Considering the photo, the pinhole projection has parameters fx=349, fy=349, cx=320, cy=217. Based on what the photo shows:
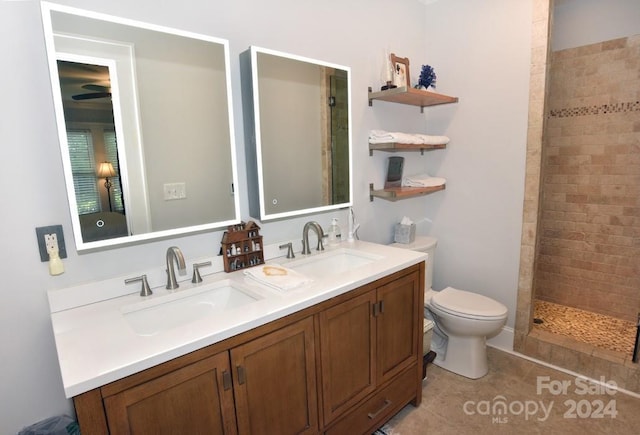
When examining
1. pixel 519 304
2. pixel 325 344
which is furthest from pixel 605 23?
pixel 325 344

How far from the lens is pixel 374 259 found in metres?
1.83

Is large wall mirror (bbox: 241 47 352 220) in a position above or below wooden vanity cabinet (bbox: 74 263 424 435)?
above

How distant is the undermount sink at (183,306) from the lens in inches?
51.8

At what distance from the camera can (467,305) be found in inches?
86.2

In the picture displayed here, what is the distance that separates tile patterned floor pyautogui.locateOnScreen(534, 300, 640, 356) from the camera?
2.39 meters

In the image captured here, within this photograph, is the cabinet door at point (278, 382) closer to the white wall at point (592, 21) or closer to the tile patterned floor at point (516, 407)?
the tile patterned floor at point (516, 407)

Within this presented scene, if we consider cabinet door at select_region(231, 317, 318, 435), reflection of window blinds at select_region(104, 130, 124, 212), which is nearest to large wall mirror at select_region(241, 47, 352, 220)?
reflection of window blinds at select_region(104, 130, 124, 212)

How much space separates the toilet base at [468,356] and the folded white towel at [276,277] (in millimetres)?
1332

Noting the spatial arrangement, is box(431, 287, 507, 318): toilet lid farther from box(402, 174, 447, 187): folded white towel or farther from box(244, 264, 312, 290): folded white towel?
box(244, 264, 312, 290): folded white towel

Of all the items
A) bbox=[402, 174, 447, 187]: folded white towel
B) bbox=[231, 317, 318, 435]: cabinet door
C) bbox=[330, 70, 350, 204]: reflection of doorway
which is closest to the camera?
bbox=[231, 317, 318, 435]: cabinet door

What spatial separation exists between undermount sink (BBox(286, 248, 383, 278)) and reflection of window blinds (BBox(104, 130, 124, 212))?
31.5 inches

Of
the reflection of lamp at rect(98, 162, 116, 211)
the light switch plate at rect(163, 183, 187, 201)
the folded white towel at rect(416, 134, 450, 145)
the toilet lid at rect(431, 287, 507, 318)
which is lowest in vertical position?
the toilet lid at rect(431, 287, 507, 318)

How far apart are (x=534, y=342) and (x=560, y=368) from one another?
7.8 inches

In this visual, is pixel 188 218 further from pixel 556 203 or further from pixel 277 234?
pixel 556 203
